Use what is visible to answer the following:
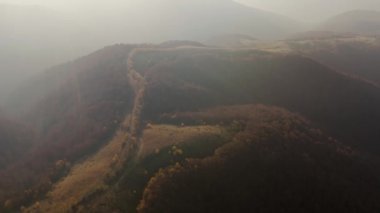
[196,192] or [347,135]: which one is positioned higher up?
[196,192]

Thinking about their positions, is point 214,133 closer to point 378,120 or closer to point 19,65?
point 378,120

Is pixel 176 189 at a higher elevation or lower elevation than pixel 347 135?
higher

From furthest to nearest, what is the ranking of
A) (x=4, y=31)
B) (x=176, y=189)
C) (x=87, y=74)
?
(x=4, y=31) → (x=87, y=74) → (x=176, y=189)

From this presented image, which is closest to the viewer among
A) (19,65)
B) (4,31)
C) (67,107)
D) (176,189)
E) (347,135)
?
(176,189)

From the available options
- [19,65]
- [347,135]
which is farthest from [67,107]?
[19,65]

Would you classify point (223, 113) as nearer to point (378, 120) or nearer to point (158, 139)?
point (158, 139)

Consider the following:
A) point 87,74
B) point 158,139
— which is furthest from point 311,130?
point 87,74

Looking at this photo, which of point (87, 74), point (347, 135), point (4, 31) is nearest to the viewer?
point (347, 135)

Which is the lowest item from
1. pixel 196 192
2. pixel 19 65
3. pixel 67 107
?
pixel 19 65

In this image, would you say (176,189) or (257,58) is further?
(257,58)
